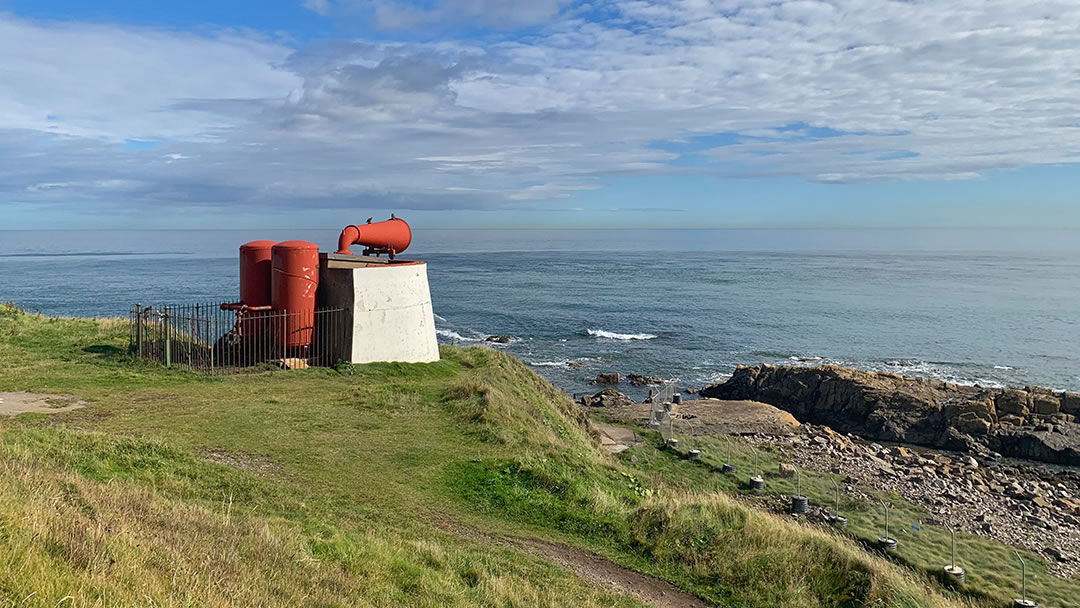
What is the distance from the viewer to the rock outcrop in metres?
24.3

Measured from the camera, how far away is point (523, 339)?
45.1 m

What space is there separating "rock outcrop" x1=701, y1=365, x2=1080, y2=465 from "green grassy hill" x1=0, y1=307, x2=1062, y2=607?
13.5m

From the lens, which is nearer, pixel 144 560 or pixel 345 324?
pixel 144 560

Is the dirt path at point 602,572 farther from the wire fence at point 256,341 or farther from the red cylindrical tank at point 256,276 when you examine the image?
the red cylindrical tank at point 256,276

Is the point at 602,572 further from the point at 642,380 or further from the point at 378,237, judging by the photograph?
the point at 642,380

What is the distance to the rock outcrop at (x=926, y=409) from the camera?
24.3m

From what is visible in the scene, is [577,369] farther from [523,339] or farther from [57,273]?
[57,273]

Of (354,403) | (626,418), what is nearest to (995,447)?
(626,418)

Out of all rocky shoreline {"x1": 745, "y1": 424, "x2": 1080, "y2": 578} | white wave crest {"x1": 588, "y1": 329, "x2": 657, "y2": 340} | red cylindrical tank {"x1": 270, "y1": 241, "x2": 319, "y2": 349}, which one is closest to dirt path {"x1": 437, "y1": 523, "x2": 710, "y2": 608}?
rocky shoreline {"x1": 745, "y1": 424, "x2": 1080, "y2": 578}

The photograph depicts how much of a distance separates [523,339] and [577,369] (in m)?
8.67

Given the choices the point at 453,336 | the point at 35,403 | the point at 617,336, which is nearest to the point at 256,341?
the point at 35,403

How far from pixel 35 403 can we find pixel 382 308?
26.5 ft

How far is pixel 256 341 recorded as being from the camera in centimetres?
1902

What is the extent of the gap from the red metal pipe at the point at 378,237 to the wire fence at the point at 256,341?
268 centimetres
